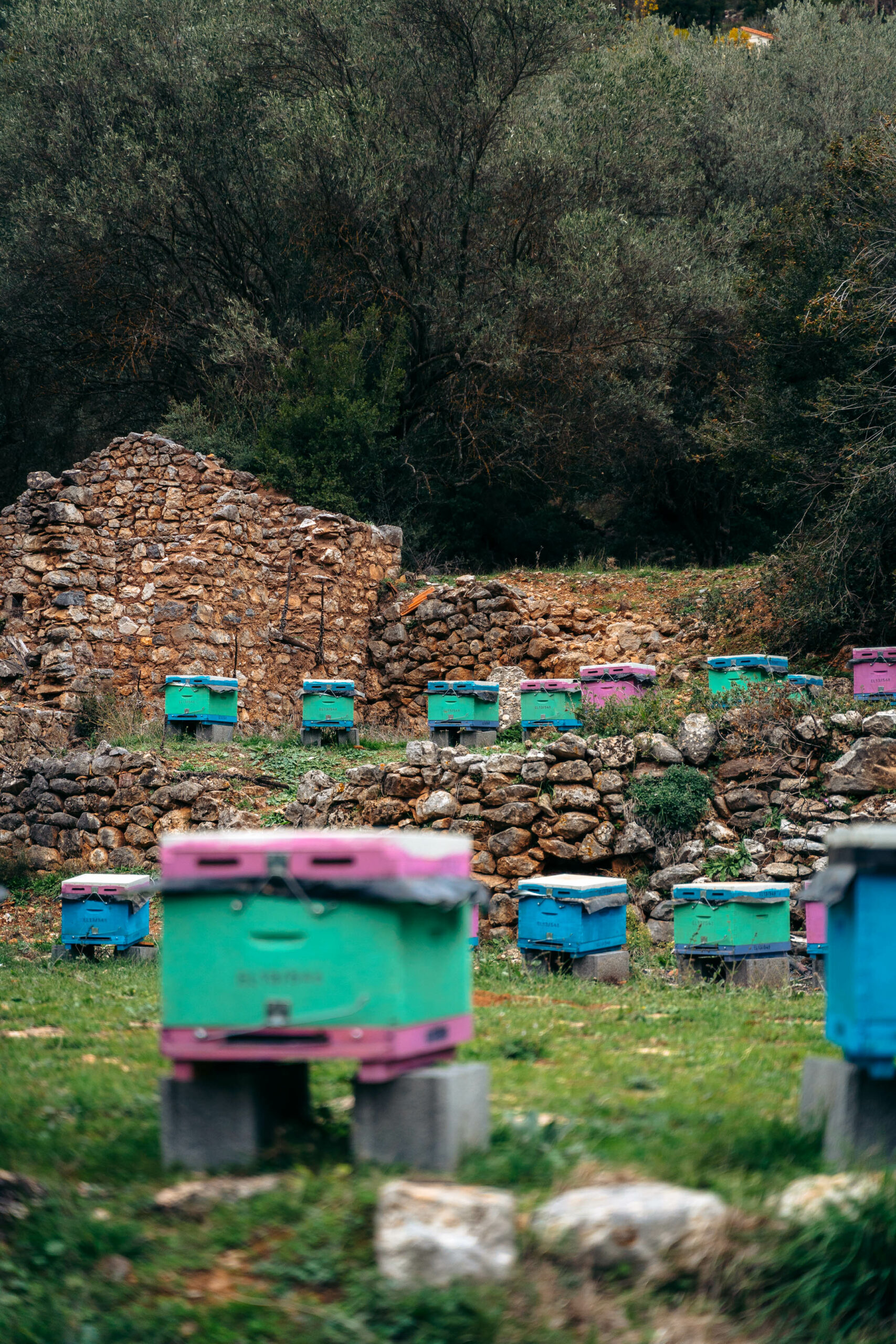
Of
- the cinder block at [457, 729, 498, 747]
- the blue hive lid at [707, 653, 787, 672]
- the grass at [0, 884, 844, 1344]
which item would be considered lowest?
the grass at [0, 884, 844, 1344]

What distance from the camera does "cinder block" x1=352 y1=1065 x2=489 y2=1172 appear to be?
10.7ft

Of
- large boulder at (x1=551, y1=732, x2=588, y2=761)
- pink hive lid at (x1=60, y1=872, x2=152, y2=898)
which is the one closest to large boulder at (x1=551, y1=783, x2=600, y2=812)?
large boulder at (x1=551, y1=732, x2=588, y2=761)

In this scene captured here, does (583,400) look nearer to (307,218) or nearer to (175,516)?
(307,218)

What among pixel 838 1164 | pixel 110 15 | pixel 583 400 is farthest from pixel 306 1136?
pixel 110 15

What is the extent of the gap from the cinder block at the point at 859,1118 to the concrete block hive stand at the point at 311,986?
106 centimetres

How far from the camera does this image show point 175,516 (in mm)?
16094

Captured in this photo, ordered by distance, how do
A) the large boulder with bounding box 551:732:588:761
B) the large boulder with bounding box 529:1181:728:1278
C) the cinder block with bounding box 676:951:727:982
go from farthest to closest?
the large boulder with bounding box 551:732:588:761 < the cinder block with bounding box 676:951:727:982 < the large boulder with bounding box 529:1181:728:1278

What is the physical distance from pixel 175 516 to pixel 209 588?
3.73 feet

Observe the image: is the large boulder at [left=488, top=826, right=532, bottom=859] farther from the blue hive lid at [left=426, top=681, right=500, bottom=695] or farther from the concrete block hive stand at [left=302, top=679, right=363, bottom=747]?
the concrete block hive stand at [left=302, top=679, right=363, bottom=747]

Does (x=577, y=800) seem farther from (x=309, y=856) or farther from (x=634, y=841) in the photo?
(x=309, y=856)

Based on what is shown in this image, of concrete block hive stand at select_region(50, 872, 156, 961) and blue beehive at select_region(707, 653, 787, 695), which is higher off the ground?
blue beehive at select_region(707, 653, 787, 695)

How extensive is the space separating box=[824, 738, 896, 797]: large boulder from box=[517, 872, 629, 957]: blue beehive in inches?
97.9

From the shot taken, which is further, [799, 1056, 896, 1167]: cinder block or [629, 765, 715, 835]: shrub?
[629, 765, 715, 835]: shrub

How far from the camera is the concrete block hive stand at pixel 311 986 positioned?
3.22 metres
